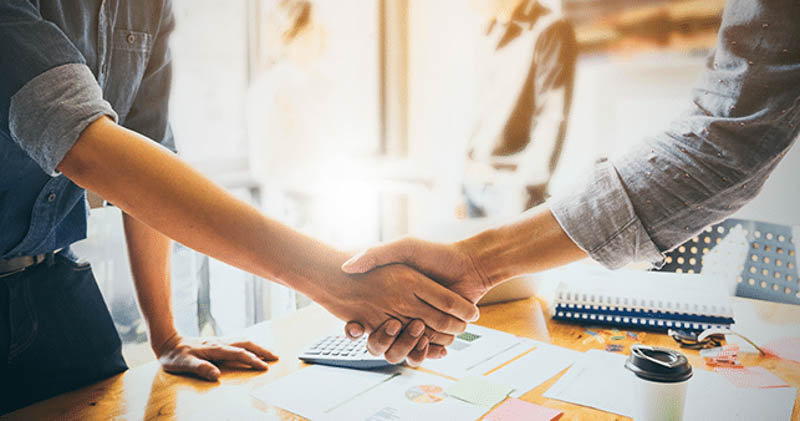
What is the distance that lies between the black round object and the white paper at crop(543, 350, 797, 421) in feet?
0.12

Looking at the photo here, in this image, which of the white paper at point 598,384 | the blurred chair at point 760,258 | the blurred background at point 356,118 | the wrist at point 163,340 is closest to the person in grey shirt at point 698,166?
the white paper at point 598,384

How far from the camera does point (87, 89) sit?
3.10ft

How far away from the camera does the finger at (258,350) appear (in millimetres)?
1258

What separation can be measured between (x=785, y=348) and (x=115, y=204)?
4.47ft

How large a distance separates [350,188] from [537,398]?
95.9 inches

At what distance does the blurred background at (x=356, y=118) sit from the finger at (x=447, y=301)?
1310mm

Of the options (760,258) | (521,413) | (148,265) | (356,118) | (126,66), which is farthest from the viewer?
(356,118)

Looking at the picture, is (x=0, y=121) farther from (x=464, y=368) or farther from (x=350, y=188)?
(x=350, y=188)

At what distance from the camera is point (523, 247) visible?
1304 mm

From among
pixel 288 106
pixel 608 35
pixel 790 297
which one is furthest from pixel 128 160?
pixel 288 106

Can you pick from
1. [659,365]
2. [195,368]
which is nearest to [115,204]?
[195,368]

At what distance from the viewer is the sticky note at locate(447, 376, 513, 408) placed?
1059 mm

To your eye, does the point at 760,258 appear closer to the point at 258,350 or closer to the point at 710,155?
the point at 710,155

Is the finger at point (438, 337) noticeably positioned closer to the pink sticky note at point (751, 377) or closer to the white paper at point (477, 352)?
the white paper at point (477, 352)
